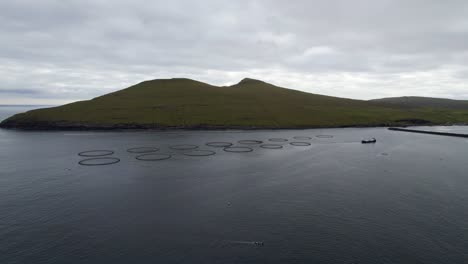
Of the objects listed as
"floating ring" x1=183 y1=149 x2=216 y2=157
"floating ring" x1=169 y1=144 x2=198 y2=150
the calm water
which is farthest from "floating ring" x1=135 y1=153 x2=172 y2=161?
"floating ring" x1=169 y1=144 x2=198 y2=150

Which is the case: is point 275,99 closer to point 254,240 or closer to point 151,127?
point 151,127

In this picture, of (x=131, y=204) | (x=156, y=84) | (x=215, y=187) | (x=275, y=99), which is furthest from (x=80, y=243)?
(x=156, y=84)

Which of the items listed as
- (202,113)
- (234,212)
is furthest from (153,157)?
(202,113)

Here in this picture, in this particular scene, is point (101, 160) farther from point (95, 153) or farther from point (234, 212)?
point (234, 212)

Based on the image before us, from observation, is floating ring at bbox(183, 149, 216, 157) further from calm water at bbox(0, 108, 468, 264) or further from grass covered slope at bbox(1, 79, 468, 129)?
grass covered slope at bbox(1, 79, 468, 129)

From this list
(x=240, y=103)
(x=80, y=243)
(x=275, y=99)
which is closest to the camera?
(x=80, y=243)

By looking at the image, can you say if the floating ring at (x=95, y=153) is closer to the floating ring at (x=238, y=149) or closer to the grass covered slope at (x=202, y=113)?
the floating ring at (x=238, y=149)

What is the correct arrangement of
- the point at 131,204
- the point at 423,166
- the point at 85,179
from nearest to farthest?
the point at 131,204 → the point at 85,179 → the point at 423,166
